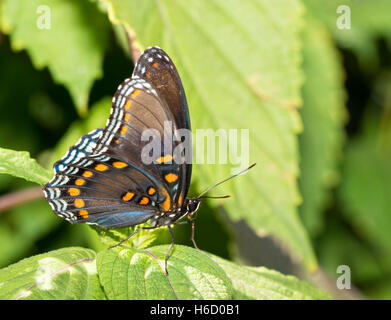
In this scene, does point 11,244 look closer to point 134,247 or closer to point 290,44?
point 134,247

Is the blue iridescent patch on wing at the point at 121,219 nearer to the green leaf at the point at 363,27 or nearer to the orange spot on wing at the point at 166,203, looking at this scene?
the orange spot on wing at the point at 166,203

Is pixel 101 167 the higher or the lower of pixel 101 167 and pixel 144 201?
the higher

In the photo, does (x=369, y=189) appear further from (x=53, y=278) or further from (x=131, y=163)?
(x=53, y=278)

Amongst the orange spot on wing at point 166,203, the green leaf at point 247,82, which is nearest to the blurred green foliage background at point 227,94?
the green leaf at point 247,82

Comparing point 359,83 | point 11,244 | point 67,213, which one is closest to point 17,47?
point 67,213


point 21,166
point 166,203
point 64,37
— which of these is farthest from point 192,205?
point 64,37

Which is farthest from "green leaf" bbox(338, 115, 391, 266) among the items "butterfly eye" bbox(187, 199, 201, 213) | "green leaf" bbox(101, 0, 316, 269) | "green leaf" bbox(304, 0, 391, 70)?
"butterfly eye" bbox(187, 199, 201, 213)

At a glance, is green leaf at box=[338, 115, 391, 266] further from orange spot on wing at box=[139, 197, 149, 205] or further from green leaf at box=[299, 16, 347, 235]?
orange spot on wing at box=[139, 197, 149, 205]
